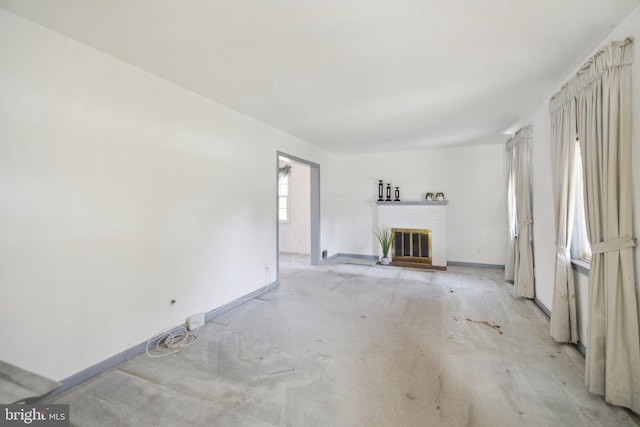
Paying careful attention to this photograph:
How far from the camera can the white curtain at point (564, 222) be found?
2328mm

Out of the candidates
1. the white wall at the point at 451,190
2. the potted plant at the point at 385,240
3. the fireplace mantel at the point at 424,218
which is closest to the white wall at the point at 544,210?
the white wall at the point at 451,190

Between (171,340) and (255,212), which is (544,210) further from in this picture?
(171,340)

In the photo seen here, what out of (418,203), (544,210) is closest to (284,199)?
(418,203)

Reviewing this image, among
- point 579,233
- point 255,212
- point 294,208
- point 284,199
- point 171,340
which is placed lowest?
point 171,340

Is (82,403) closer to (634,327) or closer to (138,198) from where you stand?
(138,198)

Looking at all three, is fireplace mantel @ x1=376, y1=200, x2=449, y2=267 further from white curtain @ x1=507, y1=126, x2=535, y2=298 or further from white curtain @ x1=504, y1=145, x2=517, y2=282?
white curtain @ x1=507, y1=126, x2=535, y2=298

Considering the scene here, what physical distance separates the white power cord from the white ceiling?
2.44 metres

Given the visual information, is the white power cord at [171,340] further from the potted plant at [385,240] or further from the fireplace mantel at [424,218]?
the fireplace mantel at [424,218]

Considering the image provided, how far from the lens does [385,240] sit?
588 cm

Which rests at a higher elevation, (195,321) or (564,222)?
(564,222)

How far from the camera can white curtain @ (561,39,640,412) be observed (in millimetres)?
1617

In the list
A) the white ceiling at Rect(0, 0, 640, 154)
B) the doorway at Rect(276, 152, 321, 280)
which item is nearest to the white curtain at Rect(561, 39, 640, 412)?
the white ceiling at Rect(0, 0, 640, 154)

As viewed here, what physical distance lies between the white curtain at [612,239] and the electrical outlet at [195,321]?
3251mm

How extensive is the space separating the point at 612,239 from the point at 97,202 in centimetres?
362
